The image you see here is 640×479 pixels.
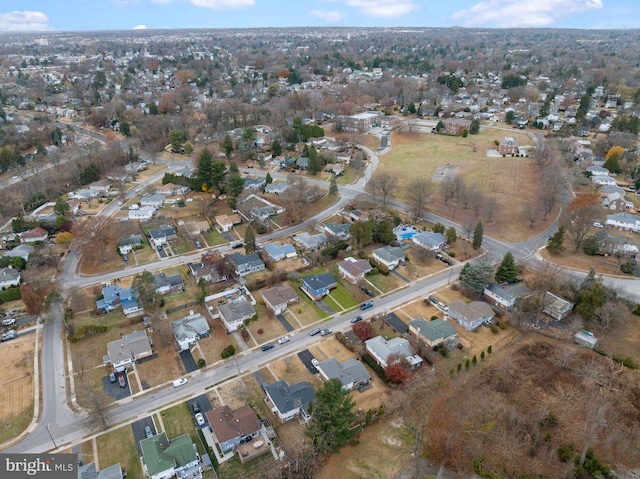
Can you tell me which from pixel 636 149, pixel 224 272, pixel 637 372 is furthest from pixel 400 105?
pixel 637 372

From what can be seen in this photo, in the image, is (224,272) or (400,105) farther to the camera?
(400,105)

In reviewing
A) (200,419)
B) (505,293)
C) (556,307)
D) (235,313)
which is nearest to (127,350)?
(235,313)

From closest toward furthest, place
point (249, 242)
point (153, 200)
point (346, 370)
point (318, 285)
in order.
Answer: point (346, 370), point (318, 285), point (249, 242), point (153, 200)

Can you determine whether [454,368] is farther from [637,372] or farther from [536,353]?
[637,372]

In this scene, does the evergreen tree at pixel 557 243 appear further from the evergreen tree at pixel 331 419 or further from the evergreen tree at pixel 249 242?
the evergreen tree at pixel 249 242

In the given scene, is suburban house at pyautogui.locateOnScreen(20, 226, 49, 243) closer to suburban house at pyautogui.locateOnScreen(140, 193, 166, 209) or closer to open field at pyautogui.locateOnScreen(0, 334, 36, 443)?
suburban house at pyautogui.locateOnScreen(140, 193, 166, 209)

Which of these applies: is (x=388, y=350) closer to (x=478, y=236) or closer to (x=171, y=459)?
(x=171, y=459)
